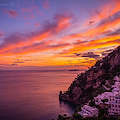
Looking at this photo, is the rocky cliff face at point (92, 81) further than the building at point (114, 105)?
Yes

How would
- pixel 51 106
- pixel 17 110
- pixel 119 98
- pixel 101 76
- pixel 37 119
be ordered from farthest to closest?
1. pixel 101 76
2. pixel 51 106
3. pixel 17 110
4. pixel 37 119
5. pixel 119 98

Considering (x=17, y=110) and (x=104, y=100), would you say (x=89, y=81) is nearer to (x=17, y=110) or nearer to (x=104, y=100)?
(x=104, y=100)

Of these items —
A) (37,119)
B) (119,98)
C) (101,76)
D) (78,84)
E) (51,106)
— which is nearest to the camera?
(119,98)

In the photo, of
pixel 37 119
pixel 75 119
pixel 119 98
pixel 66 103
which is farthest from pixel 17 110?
pixel 119 98

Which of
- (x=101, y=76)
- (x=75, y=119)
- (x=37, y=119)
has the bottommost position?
(x=37, y=119)

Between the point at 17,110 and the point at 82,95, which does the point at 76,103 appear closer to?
the point at 82,95

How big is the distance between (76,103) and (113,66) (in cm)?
2184

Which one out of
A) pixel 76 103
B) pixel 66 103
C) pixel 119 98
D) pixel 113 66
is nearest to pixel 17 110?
pixel 66 103

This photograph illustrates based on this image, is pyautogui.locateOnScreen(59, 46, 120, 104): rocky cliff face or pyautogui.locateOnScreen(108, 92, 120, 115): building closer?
pyautogui.locateOnScreen(108, 92, 120, 115): building

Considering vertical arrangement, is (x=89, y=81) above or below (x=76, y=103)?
above

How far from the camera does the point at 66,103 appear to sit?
59031mm

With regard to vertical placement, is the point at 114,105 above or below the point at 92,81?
below

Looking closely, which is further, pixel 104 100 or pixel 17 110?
pixel 17 110

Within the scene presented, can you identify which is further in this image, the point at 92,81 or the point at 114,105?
the point at 92,81
